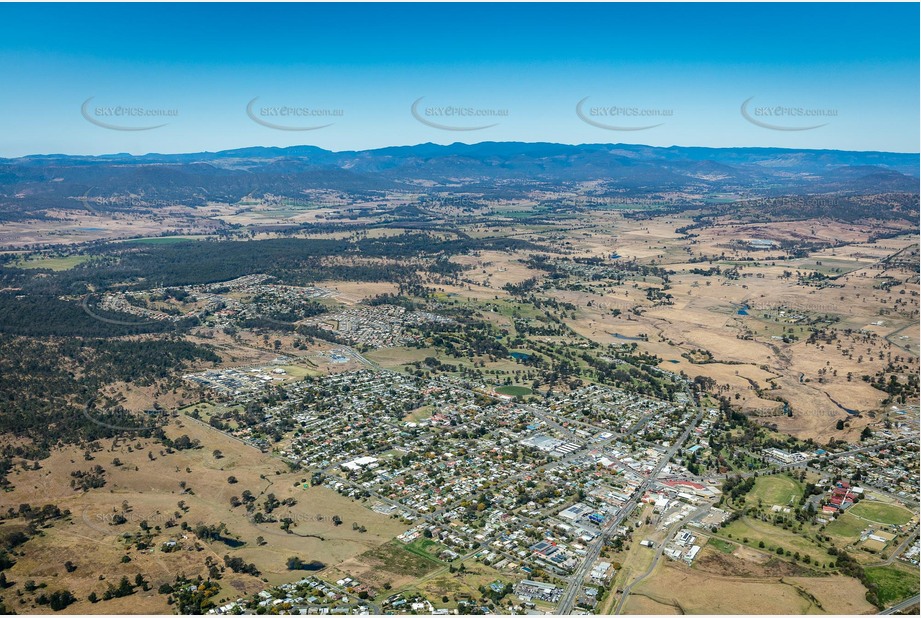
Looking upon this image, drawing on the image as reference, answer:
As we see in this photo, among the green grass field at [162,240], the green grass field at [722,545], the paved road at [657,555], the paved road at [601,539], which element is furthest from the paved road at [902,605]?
the green grass field at [162,240]

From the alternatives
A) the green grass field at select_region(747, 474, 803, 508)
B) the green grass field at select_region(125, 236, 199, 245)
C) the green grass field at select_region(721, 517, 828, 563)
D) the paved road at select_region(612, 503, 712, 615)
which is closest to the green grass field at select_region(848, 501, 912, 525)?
the green grass field at select_region(747, 474, 803, 508)

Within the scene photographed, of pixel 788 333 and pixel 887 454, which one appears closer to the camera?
pixel 887 454

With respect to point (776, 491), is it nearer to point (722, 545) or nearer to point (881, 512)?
point (881, 512)

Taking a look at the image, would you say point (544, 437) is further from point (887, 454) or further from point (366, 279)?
point (366, 279)

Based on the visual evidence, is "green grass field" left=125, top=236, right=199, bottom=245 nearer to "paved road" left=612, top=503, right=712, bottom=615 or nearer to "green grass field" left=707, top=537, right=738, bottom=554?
"paved road" left=612, top=503, right=712, bottom=615

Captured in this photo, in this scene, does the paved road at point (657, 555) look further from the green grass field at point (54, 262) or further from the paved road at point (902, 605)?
the green grass field at point (54, 262)

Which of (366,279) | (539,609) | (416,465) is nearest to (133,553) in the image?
(416,465)

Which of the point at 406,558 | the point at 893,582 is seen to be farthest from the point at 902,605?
the point at 406,558
